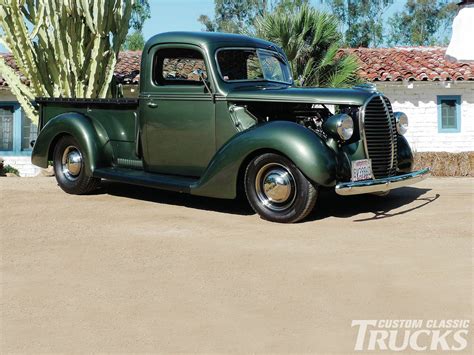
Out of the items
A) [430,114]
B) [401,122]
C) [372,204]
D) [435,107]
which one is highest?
[435,107]

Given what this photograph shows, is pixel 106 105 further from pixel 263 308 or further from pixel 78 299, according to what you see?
pixel 263 308

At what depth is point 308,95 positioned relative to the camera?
19.4 ft

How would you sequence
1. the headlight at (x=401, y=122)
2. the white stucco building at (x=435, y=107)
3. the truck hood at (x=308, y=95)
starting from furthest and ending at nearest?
the white stucco building at (x=435, y=107) < the headlight at (x=401, y=122) < the truck hood at (x=308, y=95)

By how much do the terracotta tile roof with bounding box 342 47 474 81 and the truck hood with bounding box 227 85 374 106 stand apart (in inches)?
400

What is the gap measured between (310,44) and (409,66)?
16.4 feet

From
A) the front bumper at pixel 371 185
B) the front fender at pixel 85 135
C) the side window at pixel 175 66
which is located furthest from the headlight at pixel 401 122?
the front fender at pixel 85 135

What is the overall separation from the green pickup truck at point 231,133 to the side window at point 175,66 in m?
0.01

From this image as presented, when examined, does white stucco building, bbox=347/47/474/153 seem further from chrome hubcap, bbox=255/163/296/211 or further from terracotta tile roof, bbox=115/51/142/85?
chrome hubcap, bbox=255/163/296/211

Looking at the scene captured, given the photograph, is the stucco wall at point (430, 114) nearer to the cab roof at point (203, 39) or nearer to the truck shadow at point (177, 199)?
the truck shadow at point (177, 199)

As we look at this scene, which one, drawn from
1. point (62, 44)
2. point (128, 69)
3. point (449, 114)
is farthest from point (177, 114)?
point (449, 114)

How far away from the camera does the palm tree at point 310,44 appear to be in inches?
496

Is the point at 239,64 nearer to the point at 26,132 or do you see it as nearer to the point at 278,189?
the point at 278,189

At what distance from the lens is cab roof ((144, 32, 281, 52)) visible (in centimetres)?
→ 668

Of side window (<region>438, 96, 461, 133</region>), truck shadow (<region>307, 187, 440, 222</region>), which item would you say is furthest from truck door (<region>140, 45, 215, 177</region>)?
side window (<region>438, 96, 461, 133</region>)
